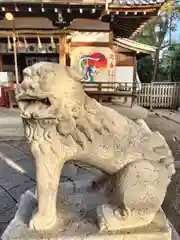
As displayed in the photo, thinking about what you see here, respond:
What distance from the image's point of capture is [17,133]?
189 inches

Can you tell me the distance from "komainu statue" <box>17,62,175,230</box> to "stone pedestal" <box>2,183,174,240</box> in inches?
1.6

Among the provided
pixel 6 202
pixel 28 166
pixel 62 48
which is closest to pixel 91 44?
pixel 62 48

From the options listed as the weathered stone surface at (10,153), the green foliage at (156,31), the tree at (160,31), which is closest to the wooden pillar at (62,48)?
the weathered stone surface at (10,153)

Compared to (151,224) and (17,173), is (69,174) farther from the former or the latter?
(151,224)

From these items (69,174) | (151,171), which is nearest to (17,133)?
(69,174)

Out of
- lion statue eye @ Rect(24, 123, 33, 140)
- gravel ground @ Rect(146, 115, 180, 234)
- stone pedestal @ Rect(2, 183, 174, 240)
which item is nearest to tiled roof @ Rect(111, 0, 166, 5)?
gravel ground @ Rect(146, 115, 180, 234)

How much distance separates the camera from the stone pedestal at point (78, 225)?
1.12 meters

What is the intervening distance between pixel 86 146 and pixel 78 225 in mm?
442

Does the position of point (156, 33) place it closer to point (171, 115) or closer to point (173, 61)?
point (173, 61)

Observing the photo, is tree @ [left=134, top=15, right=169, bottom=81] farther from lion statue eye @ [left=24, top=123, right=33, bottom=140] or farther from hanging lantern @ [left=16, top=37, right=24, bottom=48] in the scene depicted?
lion statue eye @ [left=24, top=123, right=33, bottom=140]

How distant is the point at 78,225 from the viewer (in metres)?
1.20

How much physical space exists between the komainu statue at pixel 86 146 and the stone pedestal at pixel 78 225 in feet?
0.13

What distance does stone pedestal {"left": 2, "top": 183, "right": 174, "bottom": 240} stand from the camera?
1.12 meters

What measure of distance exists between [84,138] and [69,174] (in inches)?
73.0
